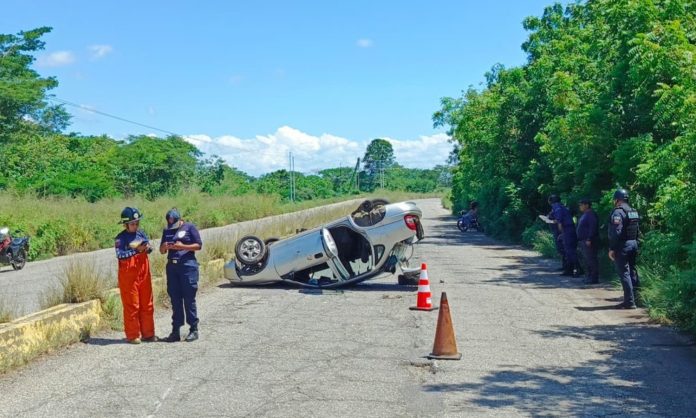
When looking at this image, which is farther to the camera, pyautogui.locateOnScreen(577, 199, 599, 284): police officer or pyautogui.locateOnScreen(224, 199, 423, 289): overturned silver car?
pyautogui.locateOnScreen(577, 199, 599, 284): police officer

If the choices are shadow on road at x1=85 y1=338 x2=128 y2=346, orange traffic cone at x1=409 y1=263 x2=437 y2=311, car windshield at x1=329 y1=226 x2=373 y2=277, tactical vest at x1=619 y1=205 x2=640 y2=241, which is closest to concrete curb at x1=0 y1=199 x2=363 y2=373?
shadow on road at x1=85 y1=338 x2=128 y2=346

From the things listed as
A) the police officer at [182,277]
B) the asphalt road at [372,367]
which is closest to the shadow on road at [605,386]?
the asphalt road at [372,367]

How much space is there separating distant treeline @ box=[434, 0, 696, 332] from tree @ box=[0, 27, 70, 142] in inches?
1096

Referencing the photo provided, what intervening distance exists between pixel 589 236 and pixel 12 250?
14.1m

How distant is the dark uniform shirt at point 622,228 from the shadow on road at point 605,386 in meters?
2.83

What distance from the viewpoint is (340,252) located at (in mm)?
14250

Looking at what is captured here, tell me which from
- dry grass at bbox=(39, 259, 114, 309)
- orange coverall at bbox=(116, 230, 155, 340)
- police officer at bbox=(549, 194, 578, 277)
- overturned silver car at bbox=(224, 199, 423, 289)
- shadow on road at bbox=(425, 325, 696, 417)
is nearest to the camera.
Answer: shadow on road at bbox=(425, 325, 696, 417)

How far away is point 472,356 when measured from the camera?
27.5 feet

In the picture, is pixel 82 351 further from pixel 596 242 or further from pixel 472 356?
pixel 596 242

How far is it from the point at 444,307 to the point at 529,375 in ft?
4.25

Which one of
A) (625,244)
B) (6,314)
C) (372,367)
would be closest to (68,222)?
(6,314)

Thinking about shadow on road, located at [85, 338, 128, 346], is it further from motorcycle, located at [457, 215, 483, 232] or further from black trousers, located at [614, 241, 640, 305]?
motorcycle, located at [457, 215, 483, 232]

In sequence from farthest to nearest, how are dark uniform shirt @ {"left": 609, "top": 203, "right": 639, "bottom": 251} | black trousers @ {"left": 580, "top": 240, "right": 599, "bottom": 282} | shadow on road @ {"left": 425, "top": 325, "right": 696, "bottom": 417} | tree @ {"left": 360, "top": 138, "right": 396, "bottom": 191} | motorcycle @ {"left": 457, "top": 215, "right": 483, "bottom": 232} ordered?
tree @ {"left": 360, "top": 138, "right": 396, "bottom": 191}
motorcycle @ {"left": 457, "top": 215, "right": 483, "bottom": 232}
black trousers @ {"left": 580, "top": 240, "right": 599, "bottom": 282}
dark uniform shirt @ {"left": 609, "top": 203, "right": 639, "bottom": 251}
shadow on road @ {"left": 425, "top": 325, "right": 696, "bottom": 417}

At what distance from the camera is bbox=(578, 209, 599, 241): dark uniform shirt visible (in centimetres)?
1446
